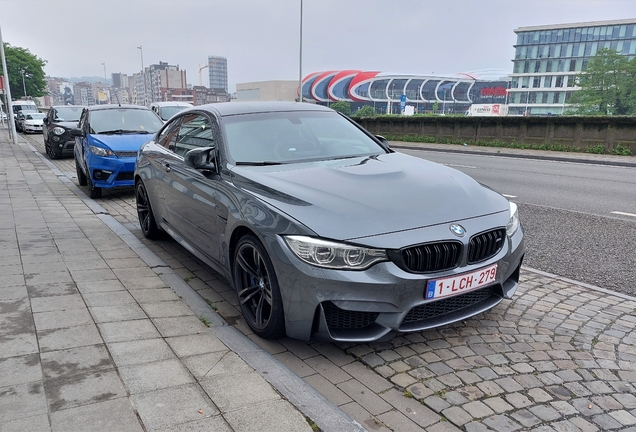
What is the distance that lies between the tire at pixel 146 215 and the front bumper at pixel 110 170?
2720 mm

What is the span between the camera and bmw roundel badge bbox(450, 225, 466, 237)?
307 cm

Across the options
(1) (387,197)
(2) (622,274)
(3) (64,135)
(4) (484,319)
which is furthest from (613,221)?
(3) (64,135)

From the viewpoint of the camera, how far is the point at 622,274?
491 centimetres

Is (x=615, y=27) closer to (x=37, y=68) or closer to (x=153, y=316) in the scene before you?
(x=37, y=68)

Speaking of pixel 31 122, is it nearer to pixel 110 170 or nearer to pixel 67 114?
pixel 67 114

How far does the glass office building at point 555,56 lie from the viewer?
8844 centimetres

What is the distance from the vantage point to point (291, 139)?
435 centimetres

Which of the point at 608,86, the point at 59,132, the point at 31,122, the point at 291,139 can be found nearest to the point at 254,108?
the point at 291,139

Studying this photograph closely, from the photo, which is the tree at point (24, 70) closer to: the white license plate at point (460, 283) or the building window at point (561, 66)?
the white license plate at point (460, 283)

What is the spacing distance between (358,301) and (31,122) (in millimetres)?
33776

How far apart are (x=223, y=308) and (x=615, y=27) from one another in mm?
104644

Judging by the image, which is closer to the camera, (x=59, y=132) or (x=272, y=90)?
(x=59, y=132)

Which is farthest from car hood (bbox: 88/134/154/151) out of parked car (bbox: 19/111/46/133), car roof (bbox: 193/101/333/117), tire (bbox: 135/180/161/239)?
parked car (bbox: 19/111/46/133)

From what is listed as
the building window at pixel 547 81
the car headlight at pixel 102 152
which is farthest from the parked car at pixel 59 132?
the building window at pixel 547 81
